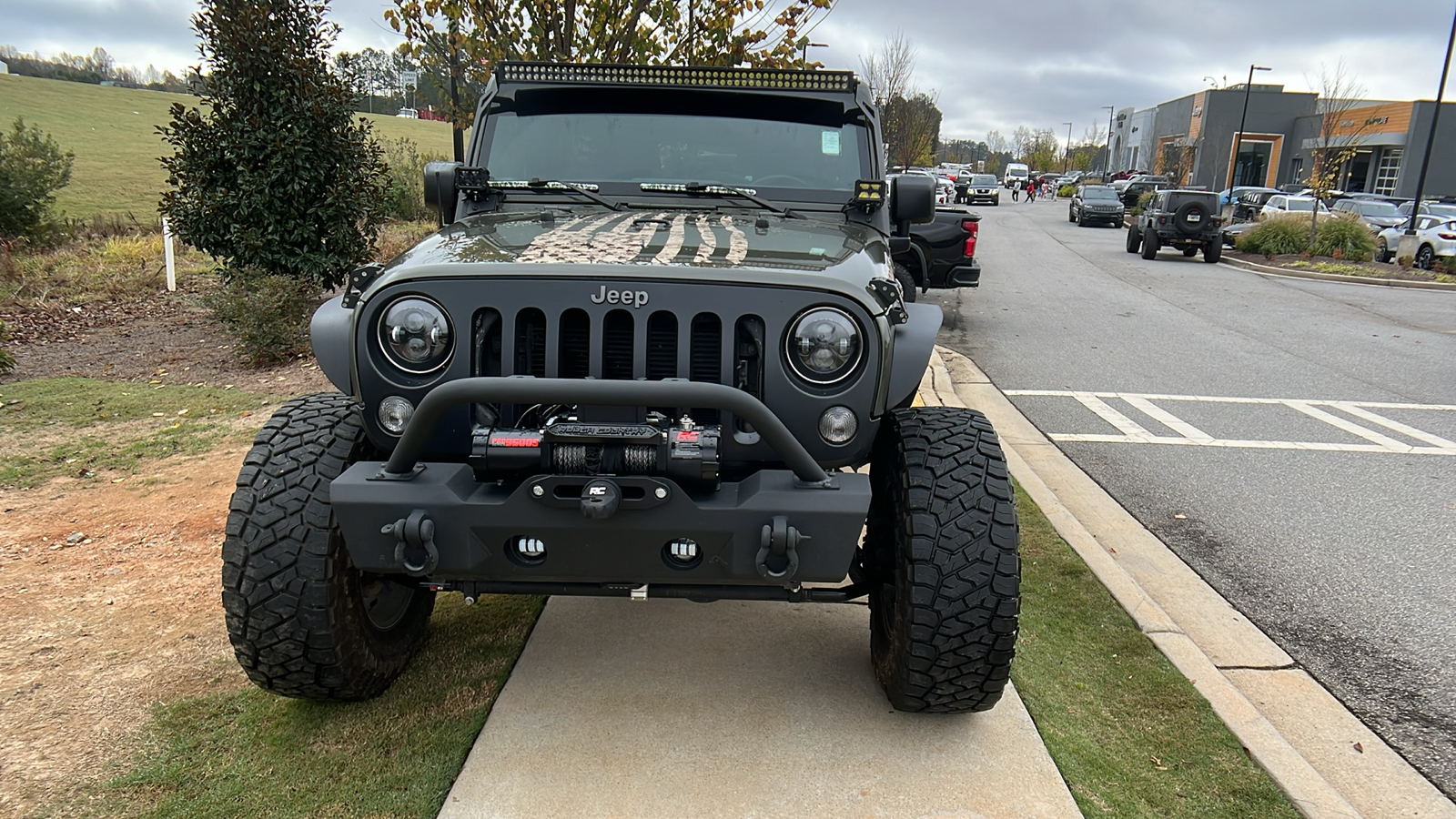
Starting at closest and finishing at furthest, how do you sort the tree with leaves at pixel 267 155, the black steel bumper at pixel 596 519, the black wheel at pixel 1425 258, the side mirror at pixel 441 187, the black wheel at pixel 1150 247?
the black steel bumper at pixel 596 519 < the side mirror at pixel 441 187 < the tree with leaves at pixel 267 155 < the black wheel at pixel 1425 258 < the black wheel at pixel 1150 247

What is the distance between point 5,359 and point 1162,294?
14959mm

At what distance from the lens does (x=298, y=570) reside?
2551mm

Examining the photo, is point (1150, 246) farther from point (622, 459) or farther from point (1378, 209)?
point (622, 459)

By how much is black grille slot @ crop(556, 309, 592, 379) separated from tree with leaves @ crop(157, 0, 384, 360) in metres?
6.30

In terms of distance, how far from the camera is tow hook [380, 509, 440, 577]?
225 cm

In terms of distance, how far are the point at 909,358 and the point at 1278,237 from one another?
2299 centimetres

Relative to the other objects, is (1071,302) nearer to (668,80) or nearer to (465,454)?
(668,80)

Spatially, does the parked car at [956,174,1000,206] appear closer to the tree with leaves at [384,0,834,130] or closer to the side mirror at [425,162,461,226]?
the tree with leaves at [384,0,834,130]

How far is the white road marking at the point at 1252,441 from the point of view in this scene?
260 inches

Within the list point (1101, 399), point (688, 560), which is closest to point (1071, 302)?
point (1101, 399)

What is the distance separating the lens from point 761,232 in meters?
3.11

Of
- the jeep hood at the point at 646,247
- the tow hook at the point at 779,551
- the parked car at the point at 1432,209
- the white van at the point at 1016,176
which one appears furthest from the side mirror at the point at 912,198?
the white van at the point at 1016,176

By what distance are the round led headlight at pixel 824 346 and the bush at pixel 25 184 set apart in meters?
13.5

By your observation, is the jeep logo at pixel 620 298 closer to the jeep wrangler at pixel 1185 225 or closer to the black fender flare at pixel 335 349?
the black fender flare at pixel 335 349
